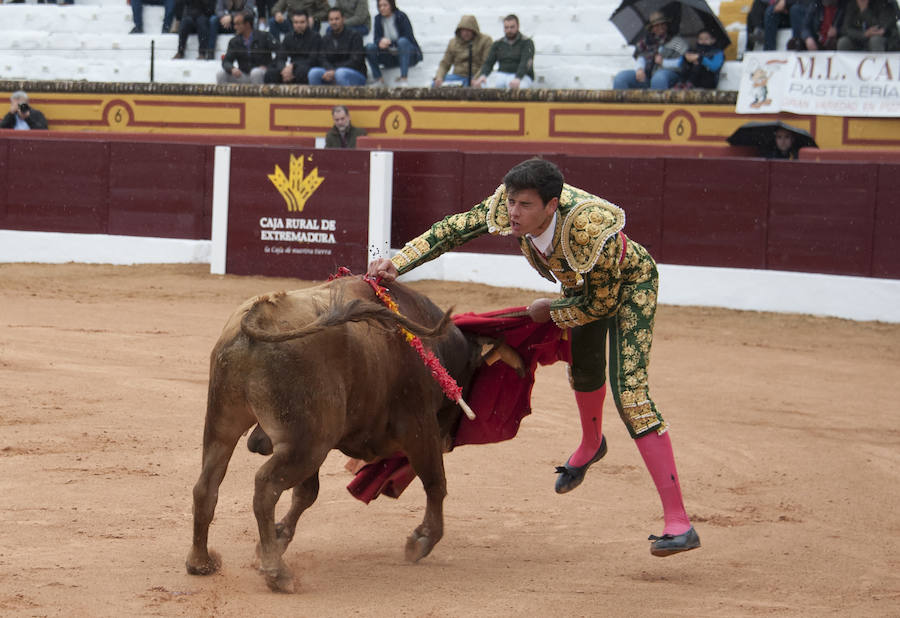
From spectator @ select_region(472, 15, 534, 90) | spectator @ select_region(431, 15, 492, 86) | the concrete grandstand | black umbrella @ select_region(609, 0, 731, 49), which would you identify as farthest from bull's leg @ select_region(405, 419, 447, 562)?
spectator @ select_region(431, 15, 492, 86)

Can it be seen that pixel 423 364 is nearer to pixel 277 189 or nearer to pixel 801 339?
pixel 801 339

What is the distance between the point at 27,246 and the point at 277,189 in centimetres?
249

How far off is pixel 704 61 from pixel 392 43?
3029mm

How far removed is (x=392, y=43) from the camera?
1205 centimetres

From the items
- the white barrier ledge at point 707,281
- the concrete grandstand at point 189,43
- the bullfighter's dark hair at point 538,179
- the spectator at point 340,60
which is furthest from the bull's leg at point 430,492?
the spectator at point 340,60

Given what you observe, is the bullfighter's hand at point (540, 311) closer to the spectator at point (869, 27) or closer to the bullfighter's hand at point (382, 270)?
the bullfighter's hand at point (382, 270)

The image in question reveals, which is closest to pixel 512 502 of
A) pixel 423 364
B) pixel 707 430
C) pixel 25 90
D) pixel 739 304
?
pixel 423 364

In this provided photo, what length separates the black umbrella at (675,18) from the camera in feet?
34.6

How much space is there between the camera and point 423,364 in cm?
338

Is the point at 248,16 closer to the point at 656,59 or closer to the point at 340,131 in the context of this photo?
the point at 340,131

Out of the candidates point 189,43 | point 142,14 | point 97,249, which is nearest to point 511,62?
point 189,43

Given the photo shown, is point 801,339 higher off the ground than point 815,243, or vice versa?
point 815,243

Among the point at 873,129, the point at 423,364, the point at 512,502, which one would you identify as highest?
the point at 873,129

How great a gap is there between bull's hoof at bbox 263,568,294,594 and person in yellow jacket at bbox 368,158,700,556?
81 cm
